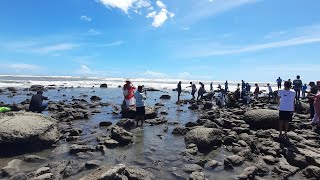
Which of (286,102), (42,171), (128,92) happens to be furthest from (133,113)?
(42,171)

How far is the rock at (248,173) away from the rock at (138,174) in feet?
8.39

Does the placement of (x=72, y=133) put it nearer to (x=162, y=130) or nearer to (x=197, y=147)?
(x=162, y=130)

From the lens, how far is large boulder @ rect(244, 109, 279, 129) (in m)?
15.3

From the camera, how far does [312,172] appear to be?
29.0ft

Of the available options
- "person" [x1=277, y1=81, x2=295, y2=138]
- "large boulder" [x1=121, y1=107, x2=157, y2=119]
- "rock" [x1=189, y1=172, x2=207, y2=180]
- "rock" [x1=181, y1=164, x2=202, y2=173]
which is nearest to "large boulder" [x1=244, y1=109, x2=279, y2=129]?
"person" [x1=277, y1=81, x2=295, y2=138]

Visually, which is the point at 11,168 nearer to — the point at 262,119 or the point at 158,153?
the point at 158,153

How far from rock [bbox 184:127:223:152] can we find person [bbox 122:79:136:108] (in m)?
7.05

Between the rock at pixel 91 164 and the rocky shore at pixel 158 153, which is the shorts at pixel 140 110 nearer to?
the rocky shore at pixel 158 153

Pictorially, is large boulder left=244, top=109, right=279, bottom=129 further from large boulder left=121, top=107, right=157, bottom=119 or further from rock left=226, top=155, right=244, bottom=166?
large boulder left=121, top=107, right=157, bottom=119

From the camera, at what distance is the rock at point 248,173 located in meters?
8.61

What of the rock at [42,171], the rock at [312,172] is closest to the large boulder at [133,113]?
the rock at [42,171]

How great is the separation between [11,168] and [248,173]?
7.16 meters

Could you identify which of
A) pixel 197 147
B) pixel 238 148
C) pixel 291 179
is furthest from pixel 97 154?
pixel 291 179

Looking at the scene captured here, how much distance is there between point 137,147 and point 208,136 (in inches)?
115
